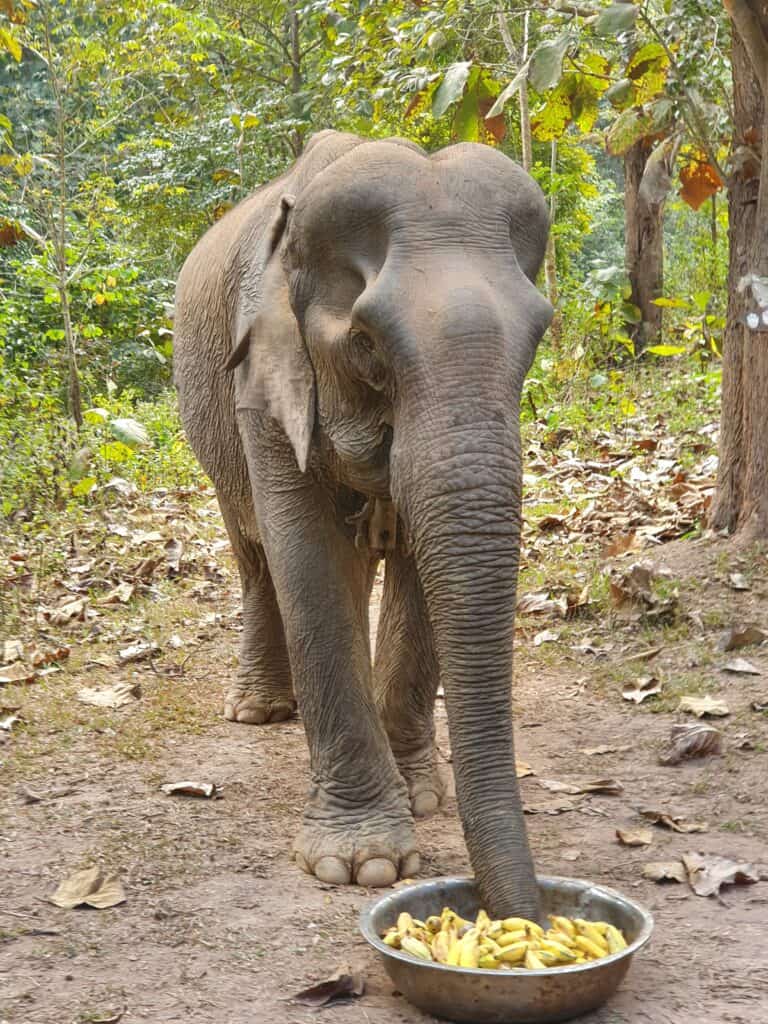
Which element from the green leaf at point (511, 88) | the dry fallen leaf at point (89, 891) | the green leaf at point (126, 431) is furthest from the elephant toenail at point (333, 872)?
the green leaf at point (126, 431)

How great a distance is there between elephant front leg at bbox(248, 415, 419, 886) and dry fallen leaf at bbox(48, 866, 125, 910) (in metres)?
0.65

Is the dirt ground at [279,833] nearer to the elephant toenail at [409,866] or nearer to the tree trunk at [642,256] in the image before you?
the elephant toenail at [409,866]

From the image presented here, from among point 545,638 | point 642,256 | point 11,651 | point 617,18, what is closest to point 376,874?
point 545,638

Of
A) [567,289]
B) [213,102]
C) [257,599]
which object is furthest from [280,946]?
[213,102]

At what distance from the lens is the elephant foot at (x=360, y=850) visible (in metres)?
4.32

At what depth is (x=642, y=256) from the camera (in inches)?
570

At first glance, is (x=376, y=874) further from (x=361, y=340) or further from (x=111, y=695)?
(x=111, y=695)

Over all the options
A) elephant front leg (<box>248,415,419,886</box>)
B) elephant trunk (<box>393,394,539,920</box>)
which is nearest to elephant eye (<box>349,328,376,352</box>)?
elephant trunk (<box>393,394,539,920</box>)

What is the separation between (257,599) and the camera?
6.45 metres

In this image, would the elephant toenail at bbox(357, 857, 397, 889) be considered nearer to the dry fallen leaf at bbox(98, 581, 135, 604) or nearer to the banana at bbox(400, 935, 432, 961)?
the banana at bbox(400, 935, 432, 961)

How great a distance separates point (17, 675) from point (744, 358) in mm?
4143

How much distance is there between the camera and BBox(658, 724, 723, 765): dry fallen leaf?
17.5 feet

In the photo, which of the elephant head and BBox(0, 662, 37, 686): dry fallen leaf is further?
BBox(0, 662, 37, 686): dry fallen leaf

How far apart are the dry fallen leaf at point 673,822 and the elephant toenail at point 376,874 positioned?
1.02 m
